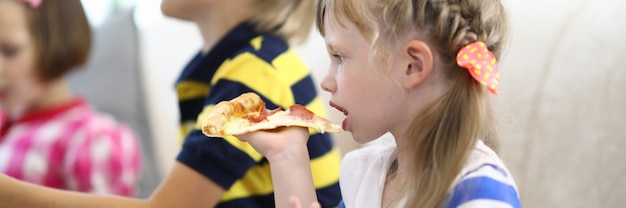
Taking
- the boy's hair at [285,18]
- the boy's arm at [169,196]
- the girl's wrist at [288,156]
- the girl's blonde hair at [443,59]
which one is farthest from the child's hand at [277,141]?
the boy's hair at [285,18]

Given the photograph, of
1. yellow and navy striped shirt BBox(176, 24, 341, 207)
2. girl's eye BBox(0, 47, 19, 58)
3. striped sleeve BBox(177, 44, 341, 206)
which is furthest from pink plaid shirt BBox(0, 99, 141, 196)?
striped sleeve BBox(177, 44, 341, 206)

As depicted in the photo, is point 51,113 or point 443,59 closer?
point 443,59

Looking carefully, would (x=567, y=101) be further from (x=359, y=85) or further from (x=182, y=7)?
(x=182, y=7)

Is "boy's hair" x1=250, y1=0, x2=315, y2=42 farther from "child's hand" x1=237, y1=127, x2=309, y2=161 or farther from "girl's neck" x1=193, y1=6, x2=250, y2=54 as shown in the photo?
"child's hand" x1=237, y1=127, x2=309, y2=161

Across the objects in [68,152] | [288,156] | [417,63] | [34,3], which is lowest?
[68,152]

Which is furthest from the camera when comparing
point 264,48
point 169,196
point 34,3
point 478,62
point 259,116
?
point 34,3

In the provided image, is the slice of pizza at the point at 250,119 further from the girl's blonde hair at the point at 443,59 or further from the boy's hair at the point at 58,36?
the boy's hair at the point at 58,36

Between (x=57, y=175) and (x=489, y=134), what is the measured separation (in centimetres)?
87

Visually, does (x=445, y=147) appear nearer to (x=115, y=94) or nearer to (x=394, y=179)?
(x=394, y=179)

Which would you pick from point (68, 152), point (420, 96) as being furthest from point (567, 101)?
point (68, 152)

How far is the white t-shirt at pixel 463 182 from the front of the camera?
2.57 feet

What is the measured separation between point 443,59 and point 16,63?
0.93 meters

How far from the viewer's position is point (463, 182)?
800 millimetres

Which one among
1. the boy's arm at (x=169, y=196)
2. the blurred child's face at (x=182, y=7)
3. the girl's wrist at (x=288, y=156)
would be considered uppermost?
the girl's wrist at (x=288, y=156)
